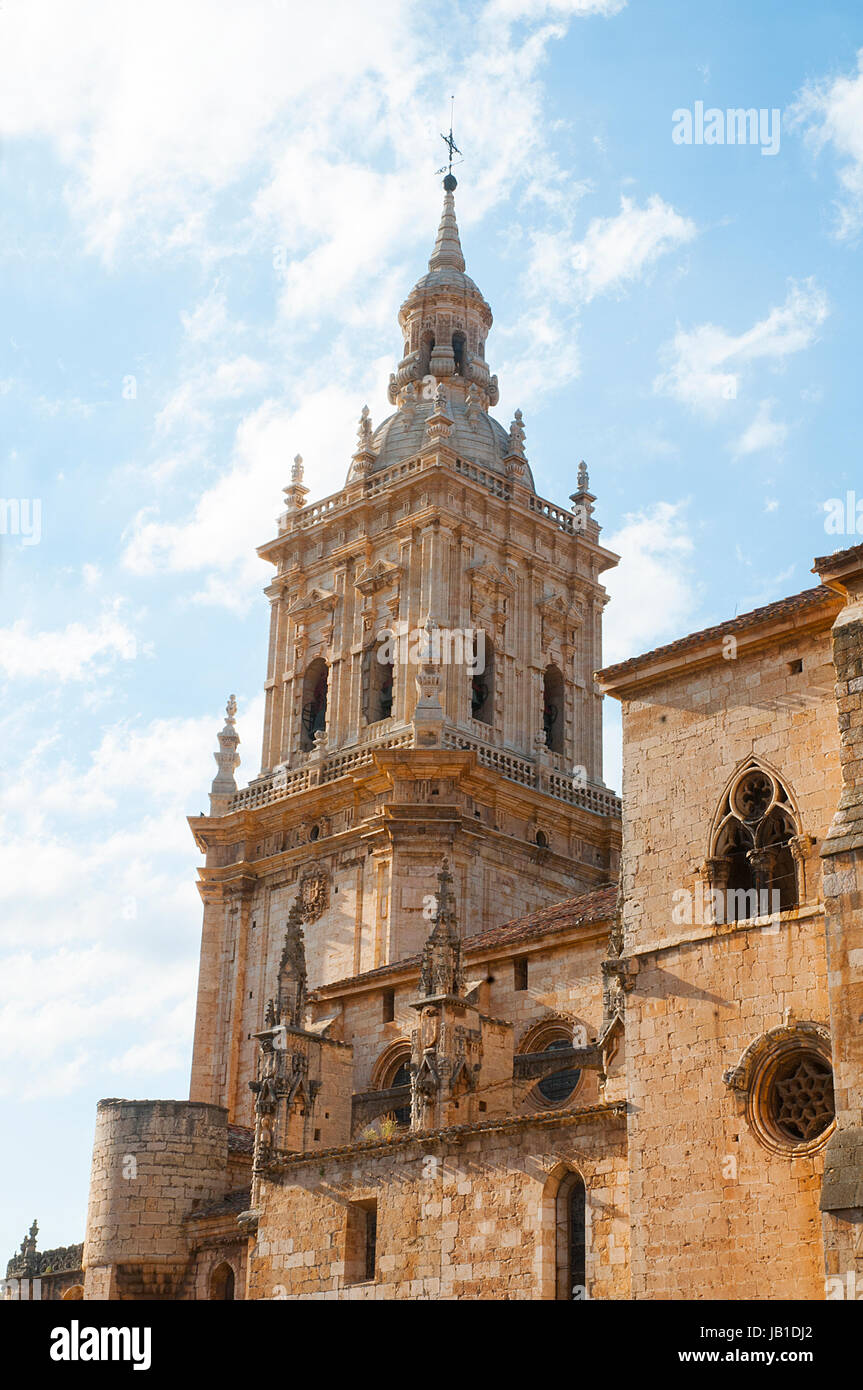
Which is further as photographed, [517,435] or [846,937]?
[517,435]

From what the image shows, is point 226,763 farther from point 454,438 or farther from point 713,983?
point 713,983

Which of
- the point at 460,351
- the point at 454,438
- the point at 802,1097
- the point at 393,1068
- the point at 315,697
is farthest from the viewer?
the point at 460,351

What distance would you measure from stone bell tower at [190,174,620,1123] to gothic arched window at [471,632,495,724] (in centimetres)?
8

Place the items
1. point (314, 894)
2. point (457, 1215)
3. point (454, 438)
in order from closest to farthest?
1. point (457, 1215)
2. point (314, 894)
3. point (454, 438)

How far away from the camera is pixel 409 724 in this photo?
40750mm

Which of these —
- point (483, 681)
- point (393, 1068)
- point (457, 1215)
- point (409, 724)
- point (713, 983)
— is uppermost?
point (483, 681)

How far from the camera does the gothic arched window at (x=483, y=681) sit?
42.8 metres

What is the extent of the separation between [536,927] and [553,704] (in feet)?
51.3

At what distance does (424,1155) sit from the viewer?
23.6m

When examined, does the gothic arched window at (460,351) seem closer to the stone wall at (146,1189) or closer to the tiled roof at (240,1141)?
the tiled roof at (240,1141)

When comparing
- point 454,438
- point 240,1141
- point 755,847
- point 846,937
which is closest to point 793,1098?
point 846,937

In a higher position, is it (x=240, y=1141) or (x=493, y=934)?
(x=493, y=934)

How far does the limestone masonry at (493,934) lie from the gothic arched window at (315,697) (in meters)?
0.08

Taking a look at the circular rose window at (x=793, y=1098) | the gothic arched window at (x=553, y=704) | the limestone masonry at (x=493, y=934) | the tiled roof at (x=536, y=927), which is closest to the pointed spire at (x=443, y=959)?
the limestone masonry at (x=493, y=934)
